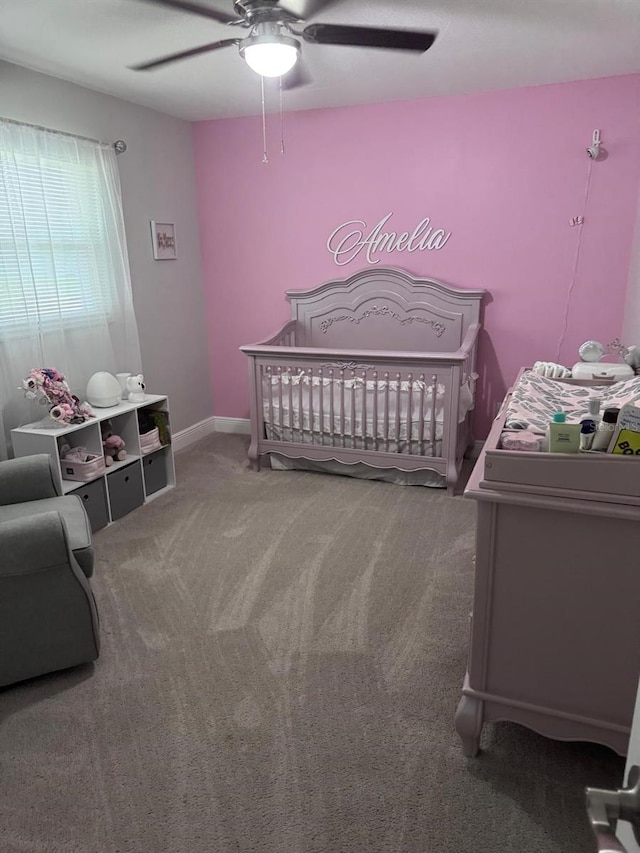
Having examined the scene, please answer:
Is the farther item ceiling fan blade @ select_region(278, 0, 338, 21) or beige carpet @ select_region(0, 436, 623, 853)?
ceiling fan blade @ select_region(278, 0, 338, 21)

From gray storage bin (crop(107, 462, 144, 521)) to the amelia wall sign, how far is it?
1991 mm

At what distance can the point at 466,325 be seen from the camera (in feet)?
12.6

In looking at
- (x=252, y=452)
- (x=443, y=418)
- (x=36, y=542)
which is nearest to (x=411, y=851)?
(x=36, y=542)

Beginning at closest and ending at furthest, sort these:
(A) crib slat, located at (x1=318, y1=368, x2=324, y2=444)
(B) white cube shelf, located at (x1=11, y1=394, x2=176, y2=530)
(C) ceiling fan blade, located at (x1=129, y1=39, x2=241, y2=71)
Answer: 1. (C) ceiling fan blade, located at (x1=129, y1=39, x2=241, y2=71)
2. (B) white cube shelf, located at (x1=11, y1=394, x2=176, y2=530)
3. (A) crib slat, located at (x1=318, y1=368, x2=324, y2=444)

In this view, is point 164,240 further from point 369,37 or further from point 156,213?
point 369,37

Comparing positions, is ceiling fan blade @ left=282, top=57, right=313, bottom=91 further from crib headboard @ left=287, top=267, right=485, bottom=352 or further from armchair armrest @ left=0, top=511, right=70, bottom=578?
armchair armrest @ left=0, top=511, right=70, bottom=578

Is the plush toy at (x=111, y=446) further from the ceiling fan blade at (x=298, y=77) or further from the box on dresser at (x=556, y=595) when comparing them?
the box on dresser at (x=556, y=595)

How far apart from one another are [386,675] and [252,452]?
2.10 metres

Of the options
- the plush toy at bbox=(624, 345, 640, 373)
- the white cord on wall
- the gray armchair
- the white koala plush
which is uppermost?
the white cord on wall

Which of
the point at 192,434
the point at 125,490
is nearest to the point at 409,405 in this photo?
the point at 125,490

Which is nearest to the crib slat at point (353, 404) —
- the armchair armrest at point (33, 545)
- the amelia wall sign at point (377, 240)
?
the amelia wall sign at point (377, 240)

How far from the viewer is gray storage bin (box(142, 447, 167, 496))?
11.4ft

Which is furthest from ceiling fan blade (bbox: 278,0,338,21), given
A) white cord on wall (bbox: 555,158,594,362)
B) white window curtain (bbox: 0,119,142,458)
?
white cord on wall (bbox: 555,158,594,362)

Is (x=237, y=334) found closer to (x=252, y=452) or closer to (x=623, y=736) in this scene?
(x=252, y=452)
